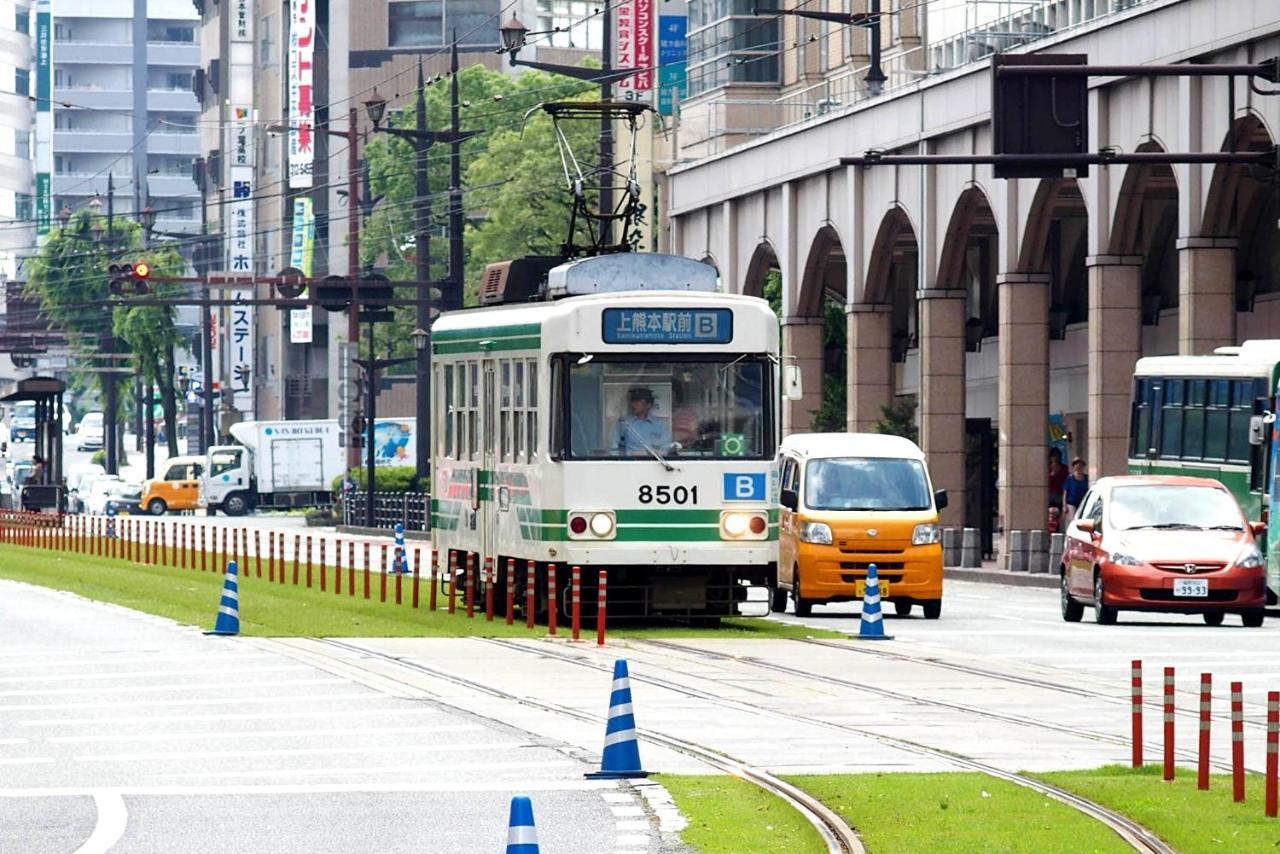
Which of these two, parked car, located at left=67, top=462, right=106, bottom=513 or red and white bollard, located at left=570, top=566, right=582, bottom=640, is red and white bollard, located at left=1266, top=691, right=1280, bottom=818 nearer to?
red and white bollard, located at left=570, top=566, right=582, bottom=640

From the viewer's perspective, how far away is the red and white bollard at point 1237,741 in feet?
44.4

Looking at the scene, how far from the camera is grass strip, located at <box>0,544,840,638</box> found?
2917 centimetres

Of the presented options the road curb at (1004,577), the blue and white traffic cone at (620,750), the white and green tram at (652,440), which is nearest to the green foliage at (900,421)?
the road curb at (1004,577)

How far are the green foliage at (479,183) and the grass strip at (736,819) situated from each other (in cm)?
7604

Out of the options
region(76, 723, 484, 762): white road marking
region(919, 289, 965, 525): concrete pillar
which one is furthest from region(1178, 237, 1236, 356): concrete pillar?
region(76, 723, 484, 762): white road marking

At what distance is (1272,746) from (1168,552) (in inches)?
726


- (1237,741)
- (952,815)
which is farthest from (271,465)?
(1237,741)

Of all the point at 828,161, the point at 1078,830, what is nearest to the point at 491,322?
the point at 1078,830

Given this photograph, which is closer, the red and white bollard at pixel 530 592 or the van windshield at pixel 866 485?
the red and white bollard at pixel 530 592

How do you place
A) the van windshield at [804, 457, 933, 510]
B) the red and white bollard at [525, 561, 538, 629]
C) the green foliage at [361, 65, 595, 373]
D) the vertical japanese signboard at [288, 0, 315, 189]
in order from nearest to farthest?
the red and white bollard at [525, 561, 538, 629]
the van windshield at [804, 457, 933, 510]
the green foliage at [361, 65, 595, 373]
the vertical japanese signboard at [288, 0, 315, 189]

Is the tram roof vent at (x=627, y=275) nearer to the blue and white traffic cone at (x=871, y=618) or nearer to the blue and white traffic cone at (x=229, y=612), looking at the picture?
the blue and white traffic cone at (x=871, y=618)

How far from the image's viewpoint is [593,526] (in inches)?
1133

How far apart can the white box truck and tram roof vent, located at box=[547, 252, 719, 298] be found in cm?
6700

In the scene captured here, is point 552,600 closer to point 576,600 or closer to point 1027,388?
point 576,600
